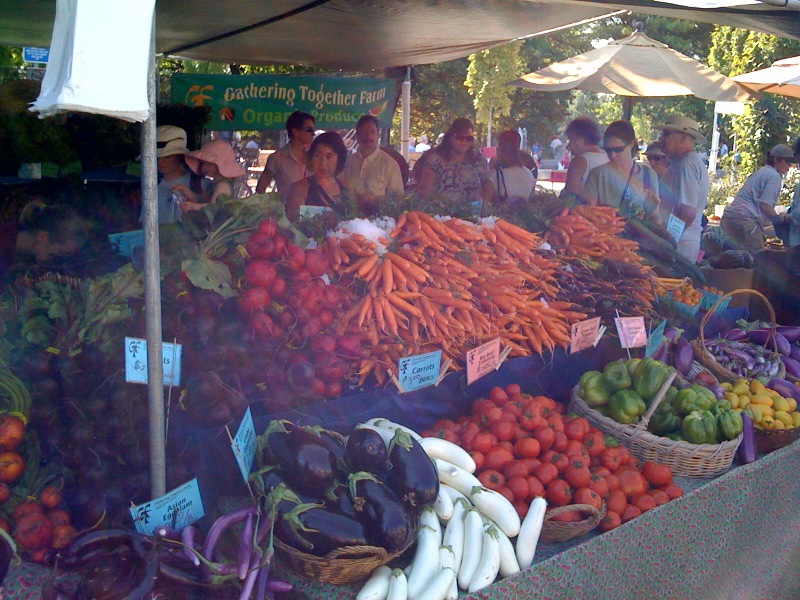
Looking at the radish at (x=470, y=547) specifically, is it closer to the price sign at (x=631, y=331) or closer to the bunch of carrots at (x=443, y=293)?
the bunch of carrots at (x=443, y=293)

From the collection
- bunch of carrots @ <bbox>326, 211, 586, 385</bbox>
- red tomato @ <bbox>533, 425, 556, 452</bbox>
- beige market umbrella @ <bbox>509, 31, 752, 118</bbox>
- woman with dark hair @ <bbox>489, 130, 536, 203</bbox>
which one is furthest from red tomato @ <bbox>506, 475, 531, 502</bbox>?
beige market umbrella @ <bbox>509, 31, 752, 118</bbox>

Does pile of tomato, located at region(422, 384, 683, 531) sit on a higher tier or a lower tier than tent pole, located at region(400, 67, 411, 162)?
lower

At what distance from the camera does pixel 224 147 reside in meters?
4.17

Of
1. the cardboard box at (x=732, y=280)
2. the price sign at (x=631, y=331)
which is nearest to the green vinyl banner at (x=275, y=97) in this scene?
the cardboard box at (x=732, y=280)

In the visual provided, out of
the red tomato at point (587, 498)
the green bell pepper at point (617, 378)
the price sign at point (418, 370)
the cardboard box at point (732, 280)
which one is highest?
the cardboard box at point (732, 280)

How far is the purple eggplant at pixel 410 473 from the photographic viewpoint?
1985mm

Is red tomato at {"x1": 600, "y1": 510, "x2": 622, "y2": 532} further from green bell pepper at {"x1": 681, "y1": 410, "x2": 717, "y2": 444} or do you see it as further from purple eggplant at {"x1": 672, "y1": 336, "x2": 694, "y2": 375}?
purple eggplant at {"x1": 672, "y1": 336, "x2": 694, "y2": 375}

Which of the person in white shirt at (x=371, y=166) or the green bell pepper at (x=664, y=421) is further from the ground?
the person in white shirt at (x=371, y=166)

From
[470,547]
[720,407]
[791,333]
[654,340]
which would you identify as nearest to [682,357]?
[654,340]

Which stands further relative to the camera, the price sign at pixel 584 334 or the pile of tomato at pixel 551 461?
the price sign at pixel 584 334

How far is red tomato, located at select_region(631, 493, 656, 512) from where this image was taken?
7.77 ft

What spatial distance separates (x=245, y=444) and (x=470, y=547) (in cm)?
72

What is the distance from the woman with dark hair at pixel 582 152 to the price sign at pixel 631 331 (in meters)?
1.90

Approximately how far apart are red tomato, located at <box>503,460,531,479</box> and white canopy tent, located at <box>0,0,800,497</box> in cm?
174
